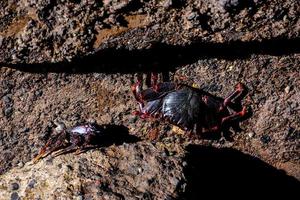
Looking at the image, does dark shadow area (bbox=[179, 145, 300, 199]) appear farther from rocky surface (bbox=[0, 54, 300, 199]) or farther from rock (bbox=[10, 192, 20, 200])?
rock (bbox=[10, 192, 20, 200])

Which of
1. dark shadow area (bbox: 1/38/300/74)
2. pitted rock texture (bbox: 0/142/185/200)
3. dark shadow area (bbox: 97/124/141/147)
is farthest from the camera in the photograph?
dark shadow area (bbox: 97/124/141/147)

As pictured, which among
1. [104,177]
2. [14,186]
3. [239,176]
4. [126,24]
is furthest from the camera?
[239,176]

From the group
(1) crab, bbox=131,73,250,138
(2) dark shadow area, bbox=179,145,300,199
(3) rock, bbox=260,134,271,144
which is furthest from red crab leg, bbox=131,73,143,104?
(3) rock, bbox=260,134,271,144

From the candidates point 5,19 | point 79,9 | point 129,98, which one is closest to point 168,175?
point 129,98

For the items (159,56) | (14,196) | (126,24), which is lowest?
(14,196)

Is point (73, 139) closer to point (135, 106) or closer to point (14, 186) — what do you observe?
point (135, 106)

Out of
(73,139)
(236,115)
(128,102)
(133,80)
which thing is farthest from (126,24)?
(236,115)

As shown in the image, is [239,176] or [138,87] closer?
[138,87]

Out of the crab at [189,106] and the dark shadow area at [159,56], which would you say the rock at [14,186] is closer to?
the dark shadow area at [159,56]
